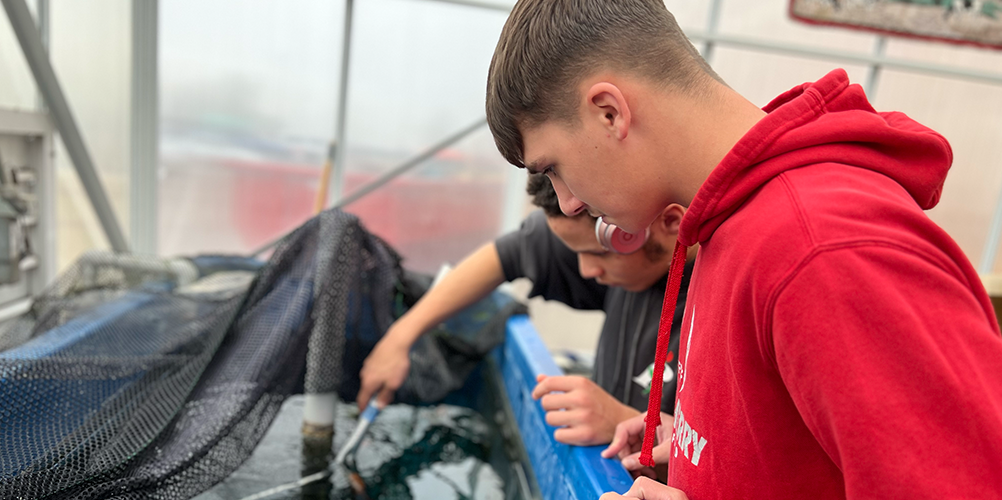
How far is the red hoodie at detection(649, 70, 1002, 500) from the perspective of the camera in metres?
0.37

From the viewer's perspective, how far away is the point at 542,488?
100 centimetres

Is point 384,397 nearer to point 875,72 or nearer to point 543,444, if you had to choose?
point 543,444

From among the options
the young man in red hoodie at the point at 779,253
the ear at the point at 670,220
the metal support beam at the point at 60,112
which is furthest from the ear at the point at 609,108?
the metal support beam at the point at 60,112

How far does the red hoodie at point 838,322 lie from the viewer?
0.37 metres

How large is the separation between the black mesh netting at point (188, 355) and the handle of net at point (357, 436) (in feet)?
0.28

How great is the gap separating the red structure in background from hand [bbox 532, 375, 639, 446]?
1782mm

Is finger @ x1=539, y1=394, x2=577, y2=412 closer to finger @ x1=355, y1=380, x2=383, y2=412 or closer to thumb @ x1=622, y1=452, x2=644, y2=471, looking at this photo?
thumb @ x1=622, y1=452, x2=644, y2=471

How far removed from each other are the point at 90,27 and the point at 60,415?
1.60 metres

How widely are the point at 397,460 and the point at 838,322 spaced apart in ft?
3.07

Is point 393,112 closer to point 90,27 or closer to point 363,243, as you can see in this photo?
point 90,27

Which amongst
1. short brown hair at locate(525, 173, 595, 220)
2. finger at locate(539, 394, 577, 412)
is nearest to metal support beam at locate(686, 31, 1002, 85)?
short brown hair at locate(525, 173, 595, 220)

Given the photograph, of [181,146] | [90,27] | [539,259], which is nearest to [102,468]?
[539,259]

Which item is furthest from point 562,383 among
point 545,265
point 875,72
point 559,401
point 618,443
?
point 875,72

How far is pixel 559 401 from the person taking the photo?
2.96 feet
